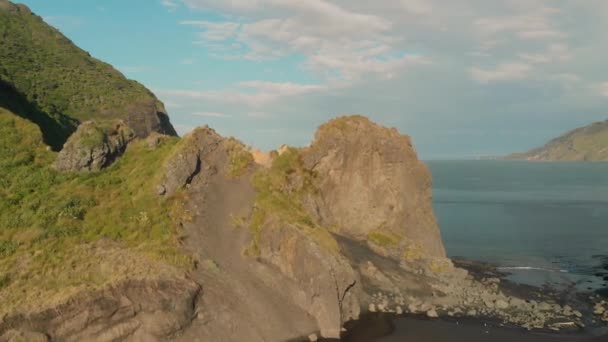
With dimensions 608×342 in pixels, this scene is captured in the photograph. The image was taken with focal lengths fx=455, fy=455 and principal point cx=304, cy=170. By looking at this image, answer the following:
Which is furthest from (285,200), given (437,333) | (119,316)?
(119,316)

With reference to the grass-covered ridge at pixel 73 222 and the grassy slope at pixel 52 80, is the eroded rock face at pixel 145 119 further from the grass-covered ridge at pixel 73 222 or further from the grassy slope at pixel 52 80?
the grass-covered ridge at pixel 73 222

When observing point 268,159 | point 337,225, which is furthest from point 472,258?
point 268,159

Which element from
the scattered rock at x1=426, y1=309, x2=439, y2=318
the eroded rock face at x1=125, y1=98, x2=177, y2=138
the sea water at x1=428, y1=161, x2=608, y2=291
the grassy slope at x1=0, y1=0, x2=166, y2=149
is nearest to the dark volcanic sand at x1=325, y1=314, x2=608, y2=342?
the scattered rock at x1=426, y1=309, x2=439, y2=318

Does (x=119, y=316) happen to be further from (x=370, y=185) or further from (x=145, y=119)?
(x=145, y=119)

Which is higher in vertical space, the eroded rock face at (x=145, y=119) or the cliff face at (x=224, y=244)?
the eroded rock face at (x=145, y=119)

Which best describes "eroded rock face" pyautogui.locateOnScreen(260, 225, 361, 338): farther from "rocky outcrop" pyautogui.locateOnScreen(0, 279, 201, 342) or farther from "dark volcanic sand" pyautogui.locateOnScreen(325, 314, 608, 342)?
"rocky outcrop" pyautogui.locateOnScreen(0, 279, 201, 342)

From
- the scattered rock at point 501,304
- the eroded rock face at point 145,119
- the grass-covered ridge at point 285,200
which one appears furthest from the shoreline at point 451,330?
the eroded rock face at point 145,119

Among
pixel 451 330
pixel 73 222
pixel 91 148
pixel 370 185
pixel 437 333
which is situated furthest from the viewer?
pixel 370 185
